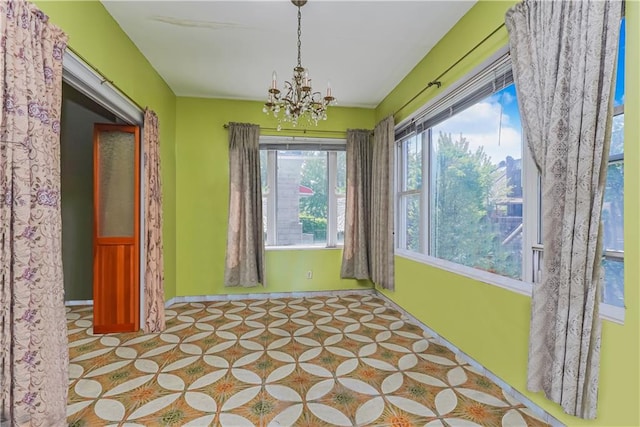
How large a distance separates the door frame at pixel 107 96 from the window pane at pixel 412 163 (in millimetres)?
2930

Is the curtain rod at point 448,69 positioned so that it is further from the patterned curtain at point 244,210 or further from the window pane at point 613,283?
the patterned curtain at point 244,210

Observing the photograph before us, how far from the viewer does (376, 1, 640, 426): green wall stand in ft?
4.50

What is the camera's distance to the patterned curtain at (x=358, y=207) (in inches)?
174

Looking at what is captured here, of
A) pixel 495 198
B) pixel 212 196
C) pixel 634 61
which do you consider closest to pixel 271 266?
pixel 212 196

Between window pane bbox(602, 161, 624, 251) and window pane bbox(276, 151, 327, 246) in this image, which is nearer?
window pane bbox(602, 161, 624, 251)

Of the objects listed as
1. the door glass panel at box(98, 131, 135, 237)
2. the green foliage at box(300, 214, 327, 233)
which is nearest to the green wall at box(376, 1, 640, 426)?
the green foliage at box(300, 214, 327, 233)

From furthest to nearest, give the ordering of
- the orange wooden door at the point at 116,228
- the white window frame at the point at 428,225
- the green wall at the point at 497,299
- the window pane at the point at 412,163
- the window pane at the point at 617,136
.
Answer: the window pane at the point at 412,163
the orange wooden door at the point at 116,228
the white window frame at the point at 428,225
the window pane at the point at 617,136
the green wall at the point at 497,299

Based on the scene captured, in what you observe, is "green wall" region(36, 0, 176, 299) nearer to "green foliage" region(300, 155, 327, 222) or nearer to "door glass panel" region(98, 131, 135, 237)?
"door glass panel" region(98, 131, 135, 237)

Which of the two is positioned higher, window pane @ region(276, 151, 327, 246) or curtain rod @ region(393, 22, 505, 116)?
curtain rod @ region(393, 22, 505, 116)

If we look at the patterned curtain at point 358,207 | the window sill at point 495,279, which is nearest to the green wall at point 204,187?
the patterned curtain at point 358,207

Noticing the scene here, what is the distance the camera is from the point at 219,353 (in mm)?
2682

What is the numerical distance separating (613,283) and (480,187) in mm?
1182

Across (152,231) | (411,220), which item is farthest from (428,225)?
(152,231)

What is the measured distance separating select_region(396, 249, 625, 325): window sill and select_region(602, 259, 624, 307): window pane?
1.9 inches
